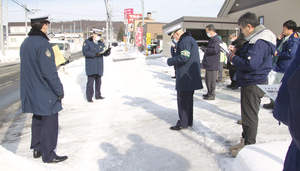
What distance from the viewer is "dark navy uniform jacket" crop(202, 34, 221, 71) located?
5965mm

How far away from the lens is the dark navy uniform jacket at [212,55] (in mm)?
5965

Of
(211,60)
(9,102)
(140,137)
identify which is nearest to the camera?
A: (140,137)

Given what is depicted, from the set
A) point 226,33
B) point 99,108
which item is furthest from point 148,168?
point 226,33

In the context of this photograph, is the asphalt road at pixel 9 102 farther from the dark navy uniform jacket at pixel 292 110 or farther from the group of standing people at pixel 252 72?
the dark navy uniform jacket at pixel 292 110

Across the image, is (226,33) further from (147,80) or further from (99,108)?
(99,108)

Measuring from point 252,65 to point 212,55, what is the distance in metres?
3.47

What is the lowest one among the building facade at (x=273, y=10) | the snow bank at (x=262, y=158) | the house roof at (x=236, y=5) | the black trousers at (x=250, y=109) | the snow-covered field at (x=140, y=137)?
the snow-covered field at (x=140, y=137)

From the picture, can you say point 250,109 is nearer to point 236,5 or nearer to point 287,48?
point 287,48

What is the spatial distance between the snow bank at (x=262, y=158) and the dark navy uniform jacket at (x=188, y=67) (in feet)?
5.71

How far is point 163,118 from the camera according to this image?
4863 mm

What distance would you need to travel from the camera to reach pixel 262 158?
89.9 inches

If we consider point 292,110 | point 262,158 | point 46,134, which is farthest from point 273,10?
point 292,110

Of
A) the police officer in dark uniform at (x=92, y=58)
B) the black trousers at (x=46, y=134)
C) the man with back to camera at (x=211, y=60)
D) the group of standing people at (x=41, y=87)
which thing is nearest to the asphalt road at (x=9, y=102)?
the police officer in dark uniform at (x=92, y=58)

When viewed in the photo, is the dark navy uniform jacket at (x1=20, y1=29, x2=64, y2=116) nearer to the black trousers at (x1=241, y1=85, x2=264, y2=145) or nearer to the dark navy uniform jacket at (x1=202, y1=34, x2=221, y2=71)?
the black trousers at (x1=241, y1=85, x2=264, y2=145)
